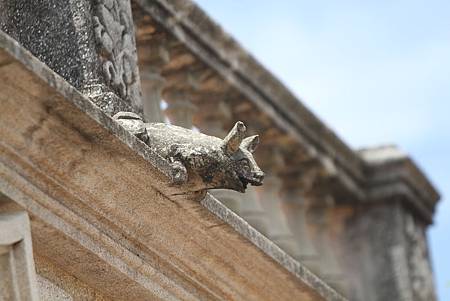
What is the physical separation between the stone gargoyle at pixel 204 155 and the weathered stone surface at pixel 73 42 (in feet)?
0.97

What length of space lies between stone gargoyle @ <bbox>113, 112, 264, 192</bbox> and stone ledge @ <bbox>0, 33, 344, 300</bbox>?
0.10 m

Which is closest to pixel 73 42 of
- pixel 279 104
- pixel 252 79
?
pixel 252 79

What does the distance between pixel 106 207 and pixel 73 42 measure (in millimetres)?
857

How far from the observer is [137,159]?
23.5 feet

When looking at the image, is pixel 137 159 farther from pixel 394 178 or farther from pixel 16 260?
pixel 394 178

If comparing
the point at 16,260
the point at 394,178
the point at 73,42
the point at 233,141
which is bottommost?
the point at 16,260

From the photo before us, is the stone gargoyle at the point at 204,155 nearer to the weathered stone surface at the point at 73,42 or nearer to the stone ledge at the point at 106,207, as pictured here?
the stone ledge at the point at 106,207

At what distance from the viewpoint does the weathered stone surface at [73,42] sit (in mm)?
7785

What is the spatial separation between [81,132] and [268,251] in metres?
1.58

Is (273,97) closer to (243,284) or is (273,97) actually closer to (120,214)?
(243,284)

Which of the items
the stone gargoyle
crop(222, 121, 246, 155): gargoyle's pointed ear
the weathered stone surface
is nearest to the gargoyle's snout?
the stone gargoyle

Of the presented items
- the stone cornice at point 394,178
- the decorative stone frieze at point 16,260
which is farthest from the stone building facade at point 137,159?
the stone cornice at point 394,178

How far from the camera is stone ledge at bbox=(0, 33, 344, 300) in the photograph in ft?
22.0

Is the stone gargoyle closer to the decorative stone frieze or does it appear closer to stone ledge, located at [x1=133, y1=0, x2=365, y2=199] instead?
the decorative stone frieze
